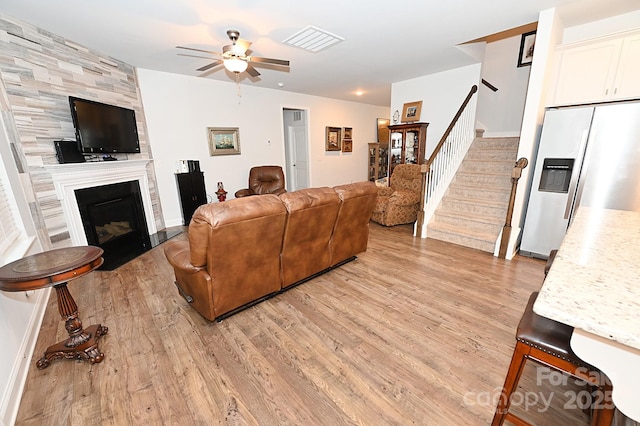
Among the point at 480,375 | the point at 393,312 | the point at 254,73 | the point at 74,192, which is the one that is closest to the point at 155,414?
the point at 393,312

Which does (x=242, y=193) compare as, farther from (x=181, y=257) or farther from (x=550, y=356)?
(x=550, y=356)

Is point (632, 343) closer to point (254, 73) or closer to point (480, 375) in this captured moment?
point (480, 375)

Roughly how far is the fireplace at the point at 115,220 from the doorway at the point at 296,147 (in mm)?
3896

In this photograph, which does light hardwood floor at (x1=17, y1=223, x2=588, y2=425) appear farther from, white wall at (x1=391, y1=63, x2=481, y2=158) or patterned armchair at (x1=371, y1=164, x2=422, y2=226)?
white wall at (x1=391, y1=63, x2=481, y2=158)

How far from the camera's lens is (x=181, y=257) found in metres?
2.04

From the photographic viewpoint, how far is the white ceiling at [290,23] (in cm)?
246

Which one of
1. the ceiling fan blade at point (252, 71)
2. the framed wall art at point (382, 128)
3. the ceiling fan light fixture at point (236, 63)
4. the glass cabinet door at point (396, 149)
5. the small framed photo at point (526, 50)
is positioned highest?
the small framed photo at point (526, 50)

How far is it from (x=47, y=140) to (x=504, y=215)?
5673 mm

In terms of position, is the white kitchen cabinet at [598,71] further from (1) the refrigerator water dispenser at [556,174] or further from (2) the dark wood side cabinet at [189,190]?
(2) the dark wood side cabinet at [189,190]

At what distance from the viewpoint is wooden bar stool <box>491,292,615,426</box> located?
906mm

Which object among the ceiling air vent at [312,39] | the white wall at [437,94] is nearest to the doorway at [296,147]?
the white wall at [437,94]

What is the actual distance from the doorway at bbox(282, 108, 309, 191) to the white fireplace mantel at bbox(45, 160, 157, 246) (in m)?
3.93

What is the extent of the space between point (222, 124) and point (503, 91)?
227 inches

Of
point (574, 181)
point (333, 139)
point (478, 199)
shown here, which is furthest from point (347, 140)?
point (574, 181)
